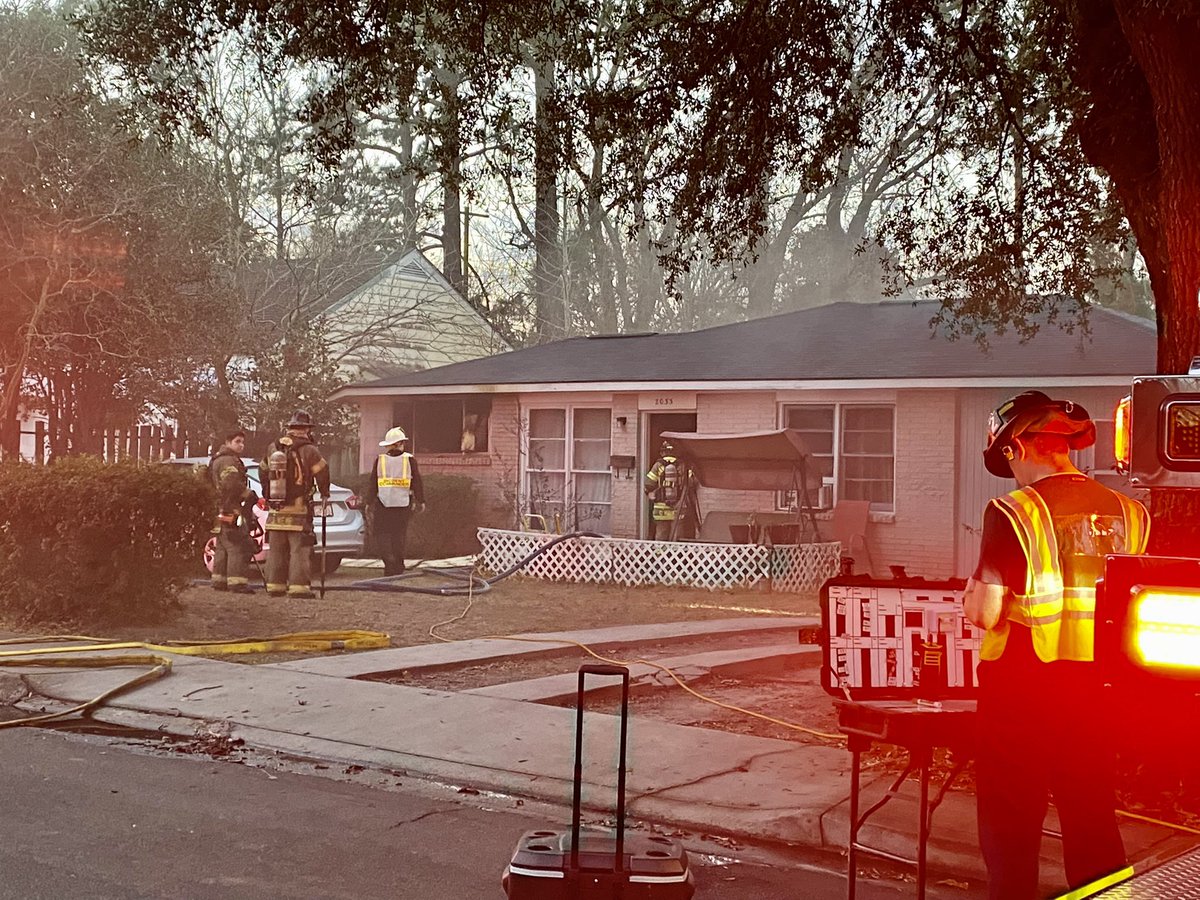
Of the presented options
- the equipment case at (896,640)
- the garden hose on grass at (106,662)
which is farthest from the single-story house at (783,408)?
the equipment case at (896,640)

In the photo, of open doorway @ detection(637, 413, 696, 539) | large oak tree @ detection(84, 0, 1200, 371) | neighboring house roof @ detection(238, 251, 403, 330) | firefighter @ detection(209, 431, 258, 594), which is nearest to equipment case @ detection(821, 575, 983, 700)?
large oak tree @ detection(84, 0, 1200, 371)

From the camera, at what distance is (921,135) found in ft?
42.7

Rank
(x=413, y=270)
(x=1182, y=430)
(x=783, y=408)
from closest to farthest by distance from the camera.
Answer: (x=1182, y=430)
(x=783, y=408)
(x=413, y=270)

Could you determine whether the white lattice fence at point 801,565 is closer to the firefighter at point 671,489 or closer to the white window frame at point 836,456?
the white window frame at point 836,456

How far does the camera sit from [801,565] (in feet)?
59.0

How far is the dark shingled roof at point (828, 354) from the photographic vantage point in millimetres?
17984

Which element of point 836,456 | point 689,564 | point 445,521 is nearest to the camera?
point 689,564

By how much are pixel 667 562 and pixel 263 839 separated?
12467mm

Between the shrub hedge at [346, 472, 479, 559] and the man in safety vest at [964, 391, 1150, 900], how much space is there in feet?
60.8

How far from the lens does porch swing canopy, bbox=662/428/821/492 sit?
17.9 meters

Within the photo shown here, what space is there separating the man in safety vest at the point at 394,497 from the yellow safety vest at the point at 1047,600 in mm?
13891

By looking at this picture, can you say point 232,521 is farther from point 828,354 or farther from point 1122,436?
point 1122,436

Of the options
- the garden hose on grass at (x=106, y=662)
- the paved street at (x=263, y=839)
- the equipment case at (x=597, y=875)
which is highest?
the equipment case at (x=597, y=875)

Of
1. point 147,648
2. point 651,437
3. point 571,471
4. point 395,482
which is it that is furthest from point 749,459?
point 147,648
